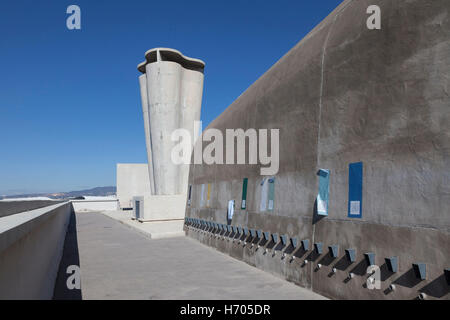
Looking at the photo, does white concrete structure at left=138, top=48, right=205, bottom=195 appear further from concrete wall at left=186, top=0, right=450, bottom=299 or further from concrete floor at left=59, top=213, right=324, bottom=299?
concrete wall at left=186, top=0, right=450, bottom=299

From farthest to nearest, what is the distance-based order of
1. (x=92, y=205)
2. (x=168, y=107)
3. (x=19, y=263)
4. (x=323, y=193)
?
(x=92, y=205)
(x=168, y=107)
(x=323, y=193)
(x=19, y=263)

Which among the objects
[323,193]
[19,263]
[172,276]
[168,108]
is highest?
[168,108]

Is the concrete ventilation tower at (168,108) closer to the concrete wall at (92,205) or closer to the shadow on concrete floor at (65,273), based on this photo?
the shadow on concrete floor at (65,273)

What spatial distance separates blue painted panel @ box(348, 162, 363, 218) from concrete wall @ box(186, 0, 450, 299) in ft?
0.42

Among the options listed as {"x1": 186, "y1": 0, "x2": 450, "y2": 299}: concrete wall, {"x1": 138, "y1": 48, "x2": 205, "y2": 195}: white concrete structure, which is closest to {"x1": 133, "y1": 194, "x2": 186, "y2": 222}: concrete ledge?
{"x1": 138, "y1": 48, "x2": 205, "y2": 195}: white concrete structure

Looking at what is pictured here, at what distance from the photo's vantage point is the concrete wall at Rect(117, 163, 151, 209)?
50.8 meters

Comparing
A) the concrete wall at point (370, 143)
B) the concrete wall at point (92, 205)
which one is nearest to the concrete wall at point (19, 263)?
the concrete wall at point (370, 143)

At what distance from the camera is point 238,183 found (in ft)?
41.3

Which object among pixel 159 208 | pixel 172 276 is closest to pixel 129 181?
pixel 159 208

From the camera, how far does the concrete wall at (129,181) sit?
50844mm

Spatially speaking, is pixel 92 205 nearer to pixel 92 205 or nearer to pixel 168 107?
pixel 92 205

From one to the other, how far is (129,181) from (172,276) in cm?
4456

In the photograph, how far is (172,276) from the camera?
9.13 metres
